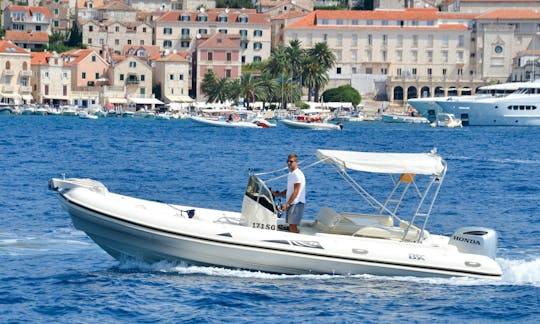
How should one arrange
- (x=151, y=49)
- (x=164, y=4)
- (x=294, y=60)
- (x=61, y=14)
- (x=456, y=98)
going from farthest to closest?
(x=164, y=4), (x=61, y=14), (x=151, y=49), (x=294, y=60), (x=456, y=98)

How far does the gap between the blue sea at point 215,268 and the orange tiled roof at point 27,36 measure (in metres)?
88.3

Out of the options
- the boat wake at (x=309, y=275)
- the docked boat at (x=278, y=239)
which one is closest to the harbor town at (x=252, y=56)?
the boat wake at (x=309, y=275)

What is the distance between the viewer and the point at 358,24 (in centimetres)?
16338

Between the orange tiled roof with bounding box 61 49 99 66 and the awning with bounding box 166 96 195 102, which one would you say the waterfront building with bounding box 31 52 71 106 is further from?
the awning with bounding box 166 96 195 102

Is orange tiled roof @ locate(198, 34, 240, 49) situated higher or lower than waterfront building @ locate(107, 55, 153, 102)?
higher

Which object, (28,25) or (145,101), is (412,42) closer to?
(145,101)

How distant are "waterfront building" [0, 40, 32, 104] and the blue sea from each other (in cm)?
7332

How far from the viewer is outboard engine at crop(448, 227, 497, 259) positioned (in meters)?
25.6

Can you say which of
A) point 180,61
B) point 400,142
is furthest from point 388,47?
point 400,142

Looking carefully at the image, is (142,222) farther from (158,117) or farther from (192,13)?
(192,13)

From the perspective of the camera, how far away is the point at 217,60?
152 metres

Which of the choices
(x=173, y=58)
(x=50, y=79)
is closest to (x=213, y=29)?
(x=173, y=58)

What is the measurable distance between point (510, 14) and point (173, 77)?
138 feet

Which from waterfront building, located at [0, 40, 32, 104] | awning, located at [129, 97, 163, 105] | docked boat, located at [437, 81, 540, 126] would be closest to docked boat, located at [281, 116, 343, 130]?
docked boat, located at [437, 81, 540, 126]
